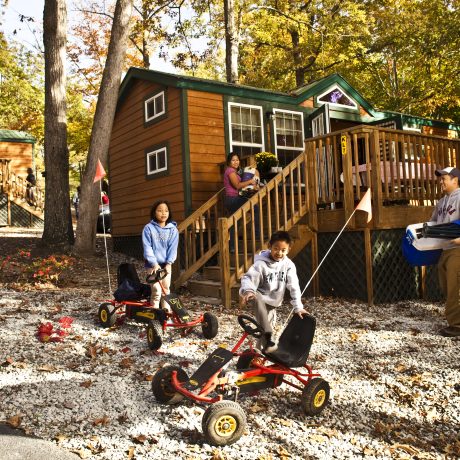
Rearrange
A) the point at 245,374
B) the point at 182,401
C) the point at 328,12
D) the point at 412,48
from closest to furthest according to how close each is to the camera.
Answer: the point at 245,374 < the point at 182,401 < the point at 412,48 < the point at 328,12

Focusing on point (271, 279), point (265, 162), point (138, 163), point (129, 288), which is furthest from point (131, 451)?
point (138, 163)

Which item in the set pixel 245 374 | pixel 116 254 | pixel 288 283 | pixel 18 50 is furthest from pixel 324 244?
pixel 18 50

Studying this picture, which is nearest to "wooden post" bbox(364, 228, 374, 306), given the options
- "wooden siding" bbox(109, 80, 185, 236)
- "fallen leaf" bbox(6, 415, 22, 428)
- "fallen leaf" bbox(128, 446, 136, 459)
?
"wooden siding" bbox(109, 80, 185, 236)

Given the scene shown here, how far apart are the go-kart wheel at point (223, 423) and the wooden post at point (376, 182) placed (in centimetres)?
524

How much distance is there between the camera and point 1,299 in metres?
7.68

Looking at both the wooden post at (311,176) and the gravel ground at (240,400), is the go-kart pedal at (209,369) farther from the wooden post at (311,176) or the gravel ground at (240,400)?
the wooden post at (311,176)

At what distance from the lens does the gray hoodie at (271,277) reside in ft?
15.1

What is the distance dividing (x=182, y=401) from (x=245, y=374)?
2.24 feet

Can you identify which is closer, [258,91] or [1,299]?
[1,299]

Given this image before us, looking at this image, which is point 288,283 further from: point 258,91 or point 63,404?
point 258,91

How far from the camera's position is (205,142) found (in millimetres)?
11586

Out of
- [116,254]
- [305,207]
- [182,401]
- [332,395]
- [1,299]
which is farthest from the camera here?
[116,254]

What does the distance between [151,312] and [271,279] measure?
192 centimetres

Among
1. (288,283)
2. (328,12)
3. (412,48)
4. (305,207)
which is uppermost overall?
(328,12)
